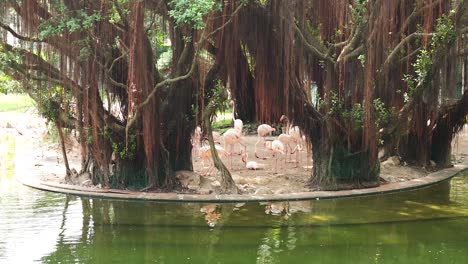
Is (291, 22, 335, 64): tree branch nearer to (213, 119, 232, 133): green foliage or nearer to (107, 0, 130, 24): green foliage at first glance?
(107, 0, 130, 24): green foliage

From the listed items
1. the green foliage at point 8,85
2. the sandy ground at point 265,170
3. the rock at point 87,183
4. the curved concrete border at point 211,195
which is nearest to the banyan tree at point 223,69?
the rock at point 87,183

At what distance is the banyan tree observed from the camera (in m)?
7.49

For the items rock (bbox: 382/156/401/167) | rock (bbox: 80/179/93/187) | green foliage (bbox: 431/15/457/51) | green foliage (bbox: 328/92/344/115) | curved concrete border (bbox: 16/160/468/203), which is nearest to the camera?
green foliage (bbox: 431/15/457/51)

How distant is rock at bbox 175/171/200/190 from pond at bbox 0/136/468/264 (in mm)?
794

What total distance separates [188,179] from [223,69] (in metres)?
1.77

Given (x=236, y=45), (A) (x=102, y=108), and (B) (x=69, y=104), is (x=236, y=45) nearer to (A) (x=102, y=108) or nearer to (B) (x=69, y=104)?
(A) (x=102, y=108)

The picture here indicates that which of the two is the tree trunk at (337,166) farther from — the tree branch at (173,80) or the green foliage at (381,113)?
the tree branch at (173,80)

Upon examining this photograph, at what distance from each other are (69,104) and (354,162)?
14.6 ft

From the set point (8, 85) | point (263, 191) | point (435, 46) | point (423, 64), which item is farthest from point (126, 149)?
point (435, 46)

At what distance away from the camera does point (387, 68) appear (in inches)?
321

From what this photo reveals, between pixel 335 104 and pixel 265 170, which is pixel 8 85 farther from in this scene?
pixel 335 104

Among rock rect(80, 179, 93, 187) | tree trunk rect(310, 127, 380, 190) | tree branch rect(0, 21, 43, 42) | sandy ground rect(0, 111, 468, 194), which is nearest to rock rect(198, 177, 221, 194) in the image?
sandy ground rect(0, 111, 468, 194)

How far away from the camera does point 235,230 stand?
637cm

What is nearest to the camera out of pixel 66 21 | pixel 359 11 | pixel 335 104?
pixel 66 21
